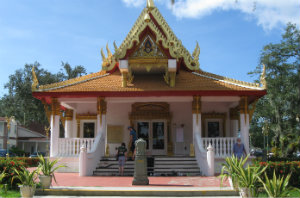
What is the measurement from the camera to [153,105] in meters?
18.0

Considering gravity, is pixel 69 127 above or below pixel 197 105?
below

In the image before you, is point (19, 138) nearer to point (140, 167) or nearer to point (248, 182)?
point (140, 167)

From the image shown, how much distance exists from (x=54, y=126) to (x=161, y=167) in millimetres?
5184

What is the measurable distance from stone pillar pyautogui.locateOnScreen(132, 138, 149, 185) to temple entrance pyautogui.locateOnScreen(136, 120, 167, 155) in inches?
268

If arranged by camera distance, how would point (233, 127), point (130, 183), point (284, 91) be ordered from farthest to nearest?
1. point (284, 91)
2. point (233, 127)
3. point (130, 183)

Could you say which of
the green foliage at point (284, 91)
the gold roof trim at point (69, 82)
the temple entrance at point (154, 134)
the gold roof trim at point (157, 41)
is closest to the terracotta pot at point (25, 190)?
the gold roof trim at point (69, 82)

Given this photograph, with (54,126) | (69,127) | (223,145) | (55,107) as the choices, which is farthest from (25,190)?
(69,127)

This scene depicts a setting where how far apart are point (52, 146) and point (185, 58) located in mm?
7469

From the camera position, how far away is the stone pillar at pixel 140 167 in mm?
10641

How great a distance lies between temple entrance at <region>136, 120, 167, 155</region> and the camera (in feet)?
58.4

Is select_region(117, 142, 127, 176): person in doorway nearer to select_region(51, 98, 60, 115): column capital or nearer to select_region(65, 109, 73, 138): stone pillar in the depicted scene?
select_region(51, 98, 60, 115): column capital

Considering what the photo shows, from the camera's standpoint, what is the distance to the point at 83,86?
1591cm

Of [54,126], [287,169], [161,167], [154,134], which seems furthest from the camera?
[154,134]

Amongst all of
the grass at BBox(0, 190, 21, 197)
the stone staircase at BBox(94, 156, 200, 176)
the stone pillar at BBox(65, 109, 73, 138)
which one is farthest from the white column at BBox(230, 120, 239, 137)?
the grass at BBox(0, 190, 21, 197)
